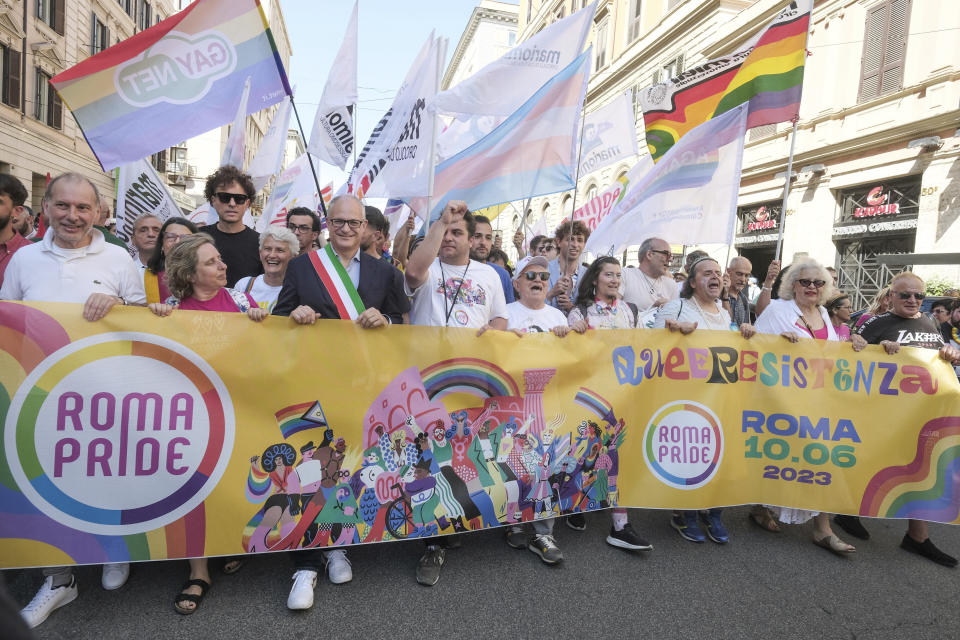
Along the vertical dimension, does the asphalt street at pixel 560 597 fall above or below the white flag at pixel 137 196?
below

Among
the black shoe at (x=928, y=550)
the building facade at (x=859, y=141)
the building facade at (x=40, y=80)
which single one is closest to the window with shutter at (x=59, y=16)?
the building facade at (x=40, y=80)

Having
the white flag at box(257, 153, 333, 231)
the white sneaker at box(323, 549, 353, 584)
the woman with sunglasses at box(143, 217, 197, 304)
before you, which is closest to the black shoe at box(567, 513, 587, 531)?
the white sneaker at box(323, 549, 353, 584)

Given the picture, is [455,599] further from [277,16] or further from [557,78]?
[277,16]

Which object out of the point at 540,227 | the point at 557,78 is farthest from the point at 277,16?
the point at 557,78

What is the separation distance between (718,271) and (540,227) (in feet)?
23.6

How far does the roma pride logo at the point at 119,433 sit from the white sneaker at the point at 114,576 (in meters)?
0.27

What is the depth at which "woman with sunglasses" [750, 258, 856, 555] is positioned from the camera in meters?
3.86

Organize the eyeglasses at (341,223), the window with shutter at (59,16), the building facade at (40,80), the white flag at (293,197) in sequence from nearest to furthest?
the eyeglasses at (341,223) → the white flag at (293,197) → the building facade at (40,80) → the window with shutter at (59,16)

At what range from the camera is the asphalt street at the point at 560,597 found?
8.33 feet

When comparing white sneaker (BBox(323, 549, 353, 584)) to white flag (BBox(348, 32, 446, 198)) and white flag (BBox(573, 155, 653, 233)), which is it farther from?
white flag (BBox(573, 155, 653, 233))

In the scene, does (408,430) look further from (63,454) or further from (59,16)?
(59,16)

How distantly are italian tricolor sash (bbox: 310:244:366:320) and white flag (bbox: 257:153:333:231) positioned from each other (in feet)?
14.5

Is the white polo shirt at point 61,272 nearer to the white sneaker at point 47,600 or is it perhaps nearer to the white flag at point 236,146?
the white sneaker at point 47,600

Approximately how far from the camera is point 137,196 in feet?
16.5
